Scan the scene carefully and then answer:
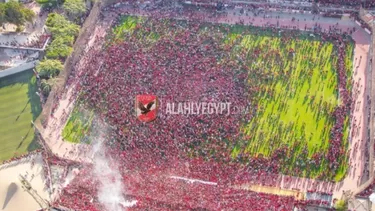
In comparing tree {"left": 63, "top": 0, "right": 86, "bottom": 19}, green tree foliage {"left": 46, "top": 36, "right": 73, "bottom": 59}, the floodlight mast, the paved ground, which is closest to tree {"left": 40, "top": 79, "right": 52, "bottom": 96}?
green tree foliage {"left": 46, "top": 36, "right": 73, "bottom": 59}

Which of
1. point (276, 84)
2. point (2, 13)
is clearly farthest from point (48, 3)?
point (276, 84)

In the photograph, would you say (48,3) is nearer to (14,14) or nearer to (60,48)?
(14,14)

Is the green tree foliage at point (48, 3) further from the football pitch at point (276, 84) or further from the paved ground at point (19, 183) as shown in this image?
the paved ground at point (19, 183)

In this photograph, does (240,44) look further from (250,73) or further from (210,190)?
(210,190)

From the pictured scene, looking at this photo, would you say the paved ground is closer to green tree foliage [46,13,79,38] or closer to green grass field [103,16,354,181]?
green tree foliage [46,13,79,38]

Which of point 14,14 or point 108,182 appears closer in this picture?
point 108,182

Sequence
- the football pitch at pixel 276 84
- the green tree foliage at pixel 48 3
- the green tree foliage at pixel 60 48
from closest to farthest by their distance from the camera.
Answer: the football pitch at pixel 276 84 → the green tree foliage at pixel 60 48 → the green tree foliage at pixel 48 3

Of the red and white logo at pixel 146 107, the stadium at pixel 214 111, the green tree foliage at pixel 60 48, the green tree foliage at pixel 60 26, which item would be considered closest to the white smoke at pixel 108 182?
the stadium at pixel 214 111
